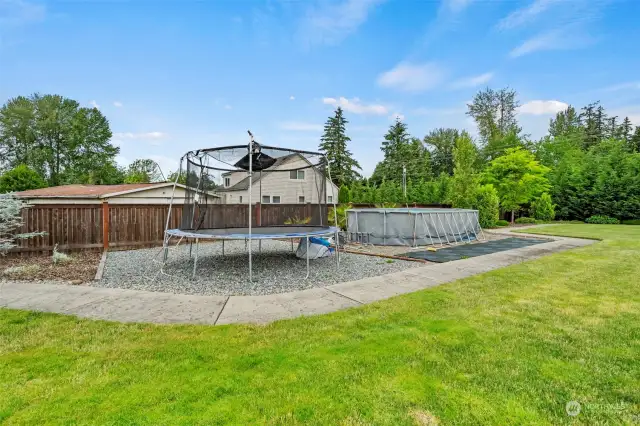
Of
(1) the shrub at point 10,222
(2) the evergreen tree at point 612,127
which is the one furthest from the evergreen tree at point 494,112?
(1) the shrub at point 10,222

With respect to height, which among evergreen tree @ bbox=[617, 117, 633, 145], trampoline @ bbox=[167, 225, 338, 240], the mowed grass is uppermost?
evergreen tree @ bbox=[617, 117, 633, 145]

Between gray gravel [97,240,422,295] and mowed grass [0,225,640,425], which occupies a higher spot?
mowed grass [0,225,640,425]

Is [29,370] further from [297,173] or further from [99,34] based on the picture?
[99,34]

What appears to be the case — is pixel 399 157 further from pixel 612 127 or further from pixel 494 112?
pixel 612 127

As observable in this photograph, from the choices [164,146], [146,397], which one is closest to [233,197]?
[146,397]

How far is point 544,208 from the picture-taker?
18.7m

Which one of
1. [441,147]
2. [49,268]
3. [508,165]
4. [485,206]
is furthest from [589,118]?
[49,268]

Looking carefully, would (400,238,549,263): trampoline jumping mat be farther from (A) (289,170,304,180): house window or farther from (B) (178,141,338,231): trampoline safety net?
(A) (289,170,304,180): house window

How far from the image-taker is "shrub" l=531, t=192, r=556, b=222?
18.7 meters

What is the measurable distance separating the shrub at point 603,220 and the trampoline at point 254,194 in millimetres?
18686

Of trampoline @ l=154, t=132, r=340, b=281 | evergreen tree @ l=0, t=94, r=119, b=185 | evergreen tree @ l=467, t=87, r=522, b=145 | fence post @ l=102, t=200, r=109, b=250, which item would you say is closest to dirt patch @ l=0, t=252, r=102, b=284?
fence post @ l=102, t=200, r=109, b=250

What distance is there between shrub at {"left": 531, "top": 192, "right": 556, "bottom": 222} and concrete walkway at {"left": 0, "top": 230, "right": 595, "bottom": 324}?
714 inches

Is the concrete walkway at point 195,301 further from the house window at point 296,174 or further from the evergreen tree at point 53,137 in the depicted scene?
the evergreen tree at point 53,137

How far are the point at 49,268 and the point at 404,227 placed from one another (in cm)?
782
